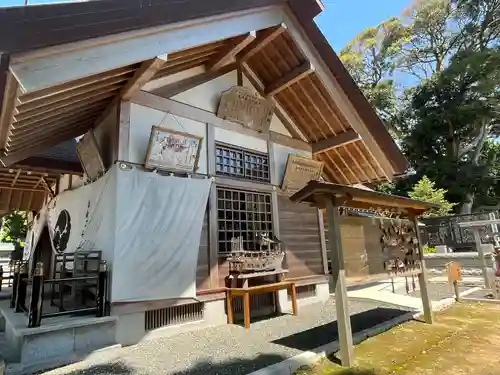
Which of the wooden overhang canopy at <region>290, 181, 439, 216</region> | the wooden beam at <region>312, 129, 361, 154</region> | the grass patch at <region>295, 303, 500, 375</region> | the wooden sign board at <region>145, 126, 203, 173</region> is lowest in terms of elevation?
the grass patch at <region>295, 303, 500, 375</region>

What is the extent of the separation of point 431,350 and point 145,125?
19.0 ft

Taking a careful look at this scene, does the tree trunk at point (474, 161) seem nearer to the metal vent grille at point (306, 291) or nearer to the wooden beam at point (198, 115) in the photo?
the metal vent grille at point (306, 291)

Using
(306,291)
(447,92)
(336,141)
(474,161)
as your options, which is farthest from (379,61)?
(306,291)

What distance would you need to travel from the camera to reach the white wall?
549 cm

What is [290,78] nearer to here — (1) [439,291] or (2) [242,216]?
(2) [242,216]

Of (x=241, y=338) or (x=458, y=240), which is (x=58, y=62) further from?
(x=458, y=240)

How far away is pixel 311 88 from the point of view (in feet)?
24.4

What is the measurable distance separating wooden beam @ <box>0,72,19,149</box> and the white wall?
68.1 inches

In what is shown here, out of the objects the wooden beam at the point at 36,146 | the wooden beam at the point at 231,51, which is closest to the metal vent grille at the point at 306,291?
the wooden beam at the point at 231,51

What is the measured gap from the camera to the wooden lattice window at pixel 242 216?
255 inches

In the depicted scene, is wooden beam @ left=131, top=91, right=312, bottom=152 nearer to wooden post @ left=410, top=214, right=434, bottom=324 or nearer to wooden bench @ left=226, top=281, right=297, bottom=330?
wooden bench @ left=226, top=281, right=297, bottom=330

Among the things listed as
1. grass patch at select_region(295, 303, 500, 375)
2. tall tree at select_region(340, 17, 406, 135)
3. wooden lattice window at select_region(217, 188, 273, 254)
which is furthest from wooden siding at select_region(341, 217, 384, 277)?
tall tree at select_region(340, 17, 406, 135)

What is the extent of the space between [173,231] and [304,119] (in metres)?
4.74

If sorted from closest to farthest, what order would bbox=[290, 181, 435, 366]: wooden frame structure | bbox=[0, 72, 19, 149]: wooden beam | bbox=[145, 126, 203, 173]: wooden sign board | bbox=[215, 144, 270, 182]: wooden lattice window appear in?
bbox=[0, 72, 19, 149]: wooden beam < bbox=[290, 181, 435, 366]: wooden frame structure < bbox=[145, 126, 203, 173]: wooden sign board < bbox=[215, 144, 270, 182]: wooden lattice window
